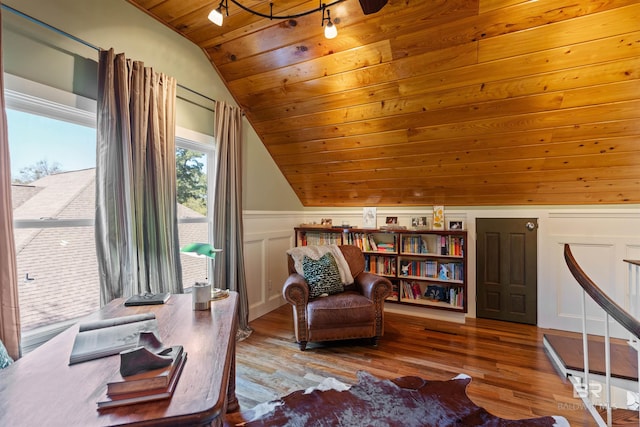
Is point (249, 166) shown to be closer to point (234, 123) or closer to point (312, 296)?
point (234, 123)

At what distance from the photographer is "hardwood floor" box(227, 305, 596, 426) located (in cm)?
187

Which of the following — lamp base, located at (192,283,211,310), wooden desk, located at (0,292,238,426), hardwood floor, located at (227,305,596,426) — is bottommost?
hardwood floor, located at (227,305,596,426)

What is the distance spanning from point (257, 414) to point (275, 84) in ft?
8.50

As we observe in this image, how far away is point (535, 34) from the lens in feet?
6.27

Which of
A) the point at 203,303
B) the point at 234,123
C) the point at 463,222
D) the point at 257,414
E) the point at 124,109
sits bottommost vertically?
the point at 257,414

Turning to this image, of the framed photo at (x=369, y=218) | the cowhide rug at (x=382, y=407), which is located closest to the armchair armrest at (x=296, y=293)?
the cowhide rug at (x=382, y=407)

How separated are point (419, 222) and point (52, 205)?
3.38 metres

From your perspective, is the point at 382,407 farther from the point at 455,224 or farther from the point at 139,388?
the point at 455,224

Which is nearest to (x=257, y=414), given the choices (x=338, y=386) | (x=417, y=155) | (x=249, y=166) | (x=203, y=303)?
(x=338, y=386)

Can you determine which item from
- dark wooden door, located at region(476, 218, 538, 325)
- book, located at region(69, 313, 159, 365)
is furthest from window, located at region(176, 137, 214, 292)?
dark wooden door, located at region(476, 218, 538, 325)

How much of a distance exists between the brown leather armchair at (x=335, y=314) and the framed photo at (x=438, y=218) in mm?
1165

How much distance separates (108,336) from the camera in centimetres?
112

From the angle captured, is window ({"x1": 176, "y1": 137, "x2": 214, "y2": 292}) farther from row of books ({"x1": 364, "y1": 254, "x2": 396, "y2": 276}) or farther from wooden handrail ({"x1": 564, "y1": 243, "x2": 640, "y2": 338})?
wooden handrail ({"x1": 564, "y1": 243, "x2": 640, "y2": 338})

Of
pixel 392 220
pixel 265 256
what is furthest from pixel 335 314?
pixel 392 220
